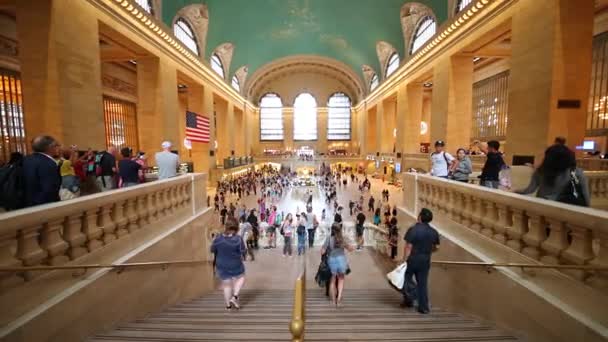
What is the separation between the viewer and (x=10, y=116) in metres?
10.2

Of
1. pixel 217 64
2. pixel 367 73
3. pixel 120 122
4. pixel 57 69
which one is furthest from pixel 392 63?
pixel 57 69

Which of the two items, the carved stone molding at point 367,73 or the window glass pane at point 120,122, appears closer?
the window glass pane at point 120,122

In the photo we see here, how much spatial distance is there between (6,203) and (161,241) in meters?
1.57

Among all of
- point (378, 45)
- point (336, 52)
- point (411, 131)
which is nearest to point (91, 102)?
point (411, 131)

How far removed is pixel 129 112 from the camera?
20.3m

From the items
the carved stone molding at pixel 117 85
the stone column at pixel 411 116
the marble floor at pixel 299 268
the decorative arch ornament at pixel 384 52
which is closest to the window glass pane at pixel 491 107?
the stone column at pixel 411 116

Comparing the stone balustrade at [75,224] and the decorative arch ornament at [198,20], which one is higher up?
the decorative arch ornament at [198,20]

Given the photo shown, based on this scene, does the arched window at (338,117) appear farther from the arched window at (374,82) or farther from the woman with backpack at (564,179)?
the woman with backpack at (564,179)

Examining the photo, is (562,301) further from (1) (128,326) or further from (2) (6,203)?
(2) (6,203)

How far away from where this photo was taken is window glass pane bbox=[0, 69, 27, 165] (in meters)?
9.98

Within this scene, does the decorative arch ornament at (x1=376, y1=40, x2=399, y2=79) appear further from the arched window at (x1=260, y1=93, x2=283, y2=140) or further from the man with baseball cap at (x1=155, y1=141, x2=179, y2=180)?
the man with baseball cap at (x1=155, y1=141, x2=179, y2=180)

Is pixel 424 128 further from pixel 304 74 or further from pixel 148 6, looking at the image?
pixel 148 6

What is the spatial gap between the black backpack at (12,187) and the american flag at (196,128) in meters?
12.2

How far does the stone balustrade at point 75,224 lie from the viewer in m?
1.92
